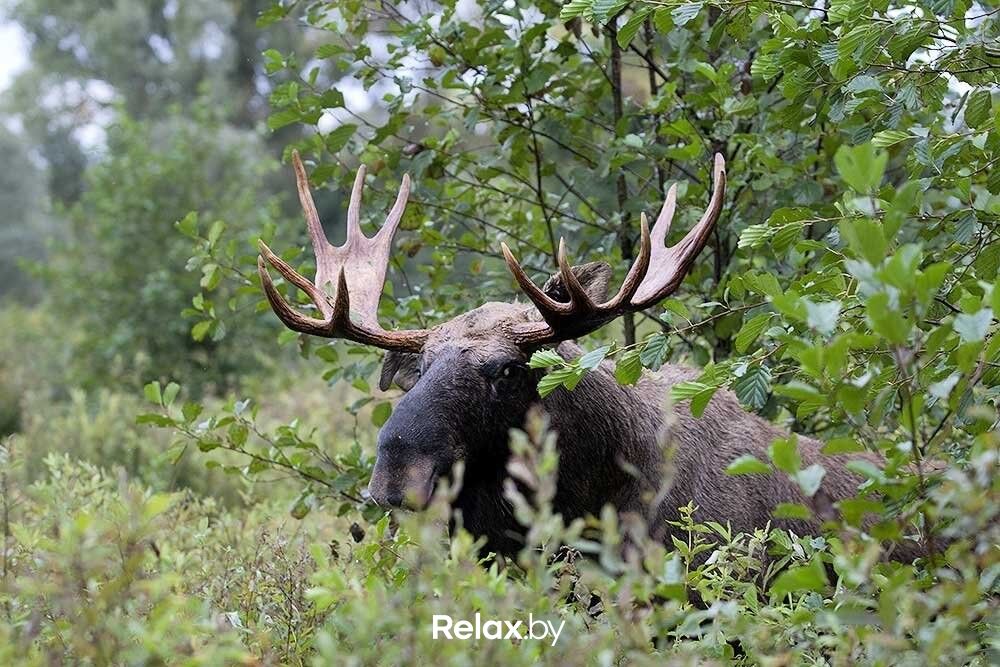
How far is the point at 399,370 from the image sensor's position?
4164 millimetres

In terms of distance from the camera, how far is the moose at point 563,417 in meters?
3.53

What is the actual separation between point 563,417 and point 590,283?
505mm

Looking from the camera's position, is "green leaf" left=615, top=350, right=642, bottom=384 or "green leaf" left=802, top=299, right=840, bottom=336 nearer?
"green leaf" left=802, top=299, right=840, bottom=336

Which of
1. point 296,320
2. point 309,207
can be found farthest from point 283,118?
point 296,320

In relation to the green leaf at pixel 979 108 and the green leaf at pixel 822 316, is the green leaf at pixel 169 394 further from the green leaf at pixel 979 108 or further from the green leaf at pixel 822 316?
the green leaf at pixel 979 108

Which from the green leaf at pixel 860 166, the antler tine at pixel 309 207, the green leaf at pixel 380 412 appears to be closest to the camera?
the green leaf at pixel 860 166

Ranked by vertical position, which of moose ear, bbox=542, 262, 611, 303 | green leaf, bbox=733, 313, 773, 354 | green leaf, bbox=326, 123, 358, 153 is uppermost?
green leaf, bbox=326, 123, 358, 153

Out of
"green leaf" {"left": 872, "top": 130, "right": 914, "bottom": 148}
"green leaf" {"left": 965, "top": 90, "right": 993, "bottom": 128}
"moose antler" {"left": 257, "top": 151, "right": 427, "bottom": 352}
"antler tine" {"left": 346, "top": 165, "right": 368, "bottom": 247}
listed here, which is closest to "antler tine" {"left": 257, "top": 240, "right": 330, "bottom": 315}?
"moose antler" {"left": 257, "top": 151, "right": 427, "bottom": 352}

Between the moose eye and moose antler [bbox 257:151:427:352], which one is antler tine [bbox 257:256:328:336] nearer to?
moose antler [bbox 257:151:427:352]

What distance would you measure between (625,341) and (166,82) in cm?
2718

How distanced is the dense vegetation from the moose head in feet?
0.69

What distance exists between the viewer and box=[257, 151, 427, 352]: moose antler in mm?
3840

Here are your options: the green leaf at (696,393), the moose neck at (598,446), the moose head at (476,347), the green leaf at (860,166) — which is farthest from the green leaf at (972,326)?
the moose neck at (598,446)

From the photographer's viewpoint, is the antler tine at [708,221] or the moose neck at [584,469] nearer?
the antler tine at [708,221]
